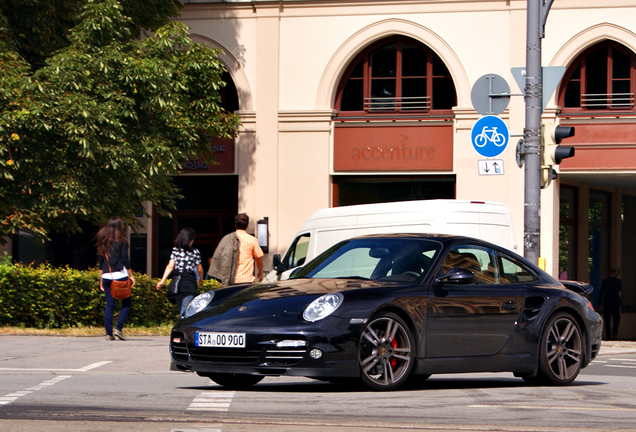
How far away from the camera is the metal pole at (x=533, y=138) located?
46.1 ft

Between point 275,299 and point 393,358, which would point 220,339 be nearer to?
point 275,299

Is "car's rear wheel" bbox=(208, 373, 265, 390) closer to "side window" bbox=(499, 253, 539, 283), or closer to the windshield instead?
the windshield

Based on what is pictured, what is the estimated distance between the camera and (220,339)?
25.5ft

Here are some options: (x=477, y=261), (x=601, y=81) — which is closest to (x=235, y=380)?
(x=477, y=261)

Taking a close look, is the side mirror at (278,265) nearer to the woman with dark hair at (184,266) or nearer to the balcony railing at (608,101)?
the woman with dark hair at (184,266)

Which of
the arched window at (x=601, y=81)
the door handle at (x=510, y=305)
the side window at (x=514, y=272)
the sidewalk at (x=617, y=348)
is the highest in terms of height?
the arched window at (x=601, y=81)

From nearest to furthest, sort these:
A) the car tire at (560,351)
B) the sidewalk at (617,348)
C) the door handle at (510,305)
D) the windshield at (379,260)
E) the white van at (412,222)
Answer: the windshield at (379,260) < the door handle at (510,305) < the car tire at (560,351) < the white van at (412,222) < the sidewalk at (617,348)

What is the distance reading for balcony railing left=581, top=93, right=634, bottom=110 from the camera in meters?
24.0

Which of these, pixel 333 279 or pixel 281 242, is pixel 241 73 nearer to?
pixel 281 242

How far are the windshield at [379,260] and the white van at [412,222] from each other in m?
4.95

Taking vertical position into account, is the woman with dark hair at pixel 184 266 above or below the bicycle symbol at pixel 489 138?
below

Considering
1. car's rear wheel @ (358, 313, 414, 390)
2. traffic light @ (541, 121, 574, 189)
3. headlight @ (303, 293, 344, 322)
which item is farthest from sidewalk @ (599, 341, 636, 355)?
headlight @ (303, 293, 344, 322)

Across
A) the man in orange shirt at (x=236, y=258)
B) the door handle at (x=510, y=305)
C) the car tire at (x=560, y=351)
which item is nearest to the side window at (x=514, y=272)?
the door handle at (x=510, y=305)

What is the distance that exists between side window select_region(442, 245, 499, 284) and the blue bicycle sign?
5.87 metres
